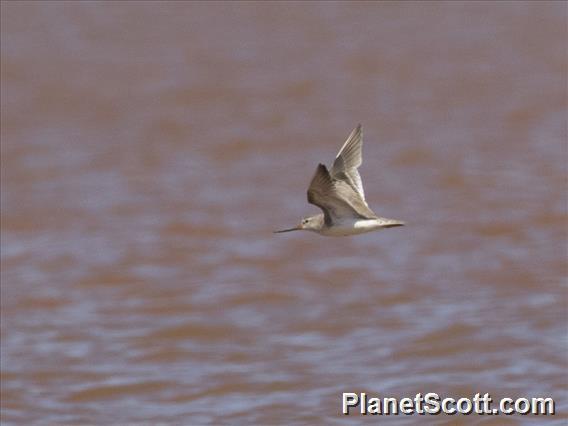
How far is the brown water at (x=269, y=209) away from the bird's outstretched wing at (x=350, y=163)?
2.25 metres

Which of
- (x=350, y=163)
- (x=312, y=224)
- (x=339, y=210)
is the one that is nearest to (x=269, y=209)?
(x=350, y=163)

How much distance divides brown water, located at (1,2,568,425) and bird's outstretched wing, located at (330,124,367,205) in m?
2.25

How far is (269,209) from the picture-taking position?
41.4 ft

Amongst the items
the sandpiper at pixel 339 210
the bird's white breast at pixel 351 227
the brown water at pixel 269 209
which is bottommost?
the bird's white breast at pixel 351 227

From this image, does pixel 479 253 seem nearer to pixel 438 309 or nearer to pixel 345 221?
pixel 438 309

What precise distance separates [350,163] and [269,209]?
590cm

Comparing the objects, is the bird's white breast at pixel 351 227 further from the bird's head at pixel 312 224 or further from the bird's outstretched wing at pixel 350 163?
the bird's outstretched wing at pixel 350 163

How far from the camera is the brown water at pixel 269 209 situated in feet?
31.3

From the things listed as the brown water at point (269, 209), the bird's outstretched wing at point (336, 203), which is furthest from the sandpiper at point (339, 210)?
the brown water at point (269, 209)

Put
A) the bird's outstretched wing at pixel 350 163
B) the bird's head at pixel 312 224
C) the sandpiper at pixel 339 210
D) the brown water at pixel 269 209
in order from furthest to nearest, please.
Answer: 1. the brown water at pixel 269 209
2. the bird's outstretched wing at pixel 350 163
3. the bird's head at pixel 312 224
4. the sandpiper at pixel 339 210

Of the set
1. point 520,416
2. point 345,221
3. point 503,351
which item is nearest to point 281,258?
point 503,351

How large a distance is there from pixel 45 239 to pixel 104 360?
103 inches

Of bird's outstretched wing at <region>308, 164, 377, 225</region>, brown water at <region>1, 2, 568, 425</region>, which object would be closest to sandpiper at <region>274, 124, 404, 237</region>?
bird's outstretched wing at <region>308, 164, 377, 225</region>

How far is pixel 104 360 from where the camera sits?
10.0m
